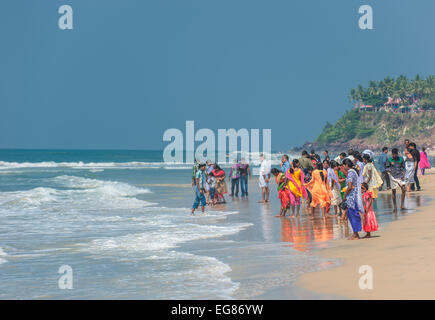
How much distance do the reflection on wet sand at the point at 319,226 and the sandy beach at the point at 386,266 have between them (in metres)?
0.59

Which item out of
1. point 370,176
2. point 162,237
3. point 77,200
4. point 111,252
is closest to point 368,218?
point 370,176

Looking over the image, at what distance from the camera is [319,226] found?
13.3 m

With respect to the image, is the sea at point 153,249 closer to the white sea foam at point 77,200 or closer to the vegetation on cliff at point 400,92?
the white sea foam at point 77,200

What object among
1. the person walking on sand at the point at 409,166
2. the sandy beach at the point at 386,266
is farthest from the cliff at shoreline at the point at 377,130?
the sandy beach at the point at 386,266

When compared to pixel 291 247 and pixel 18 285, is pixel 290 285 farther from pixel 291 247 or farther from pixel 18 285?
pixel 18 285

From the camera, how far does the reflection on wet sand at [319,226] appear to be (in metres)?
11.1

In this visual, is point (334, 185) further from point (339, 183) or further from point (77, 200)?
point (77, 200)

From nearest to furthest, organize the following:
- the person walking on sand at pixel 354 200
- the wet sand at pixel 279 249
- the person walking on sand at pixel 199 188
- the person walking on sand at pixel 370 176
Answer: the wet sand at pixel 279 249
the person walking on sand at pixel 354 200
the person walking on sand at pixel 370 176
the person walking on sand at pixel 199 188

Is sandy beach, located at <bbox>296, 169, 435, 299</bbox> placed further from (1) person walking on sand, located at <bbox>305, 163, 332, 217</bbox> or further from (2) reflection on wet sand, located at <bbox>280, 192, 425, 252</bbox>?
(1) person walking on sand, located at <bbox>305, 163, 332, 217</bbox>

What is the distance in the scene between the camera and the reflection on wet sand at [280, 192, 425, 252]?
11.1 m

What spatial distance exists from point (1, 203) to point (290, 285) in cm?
1738

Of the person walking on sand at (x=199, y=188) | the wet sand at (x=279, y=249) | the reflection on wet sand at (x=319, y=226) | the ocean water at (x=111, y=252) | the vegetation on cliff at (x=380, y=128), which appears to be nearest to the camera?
the wet sand at (x=279, y=249)
